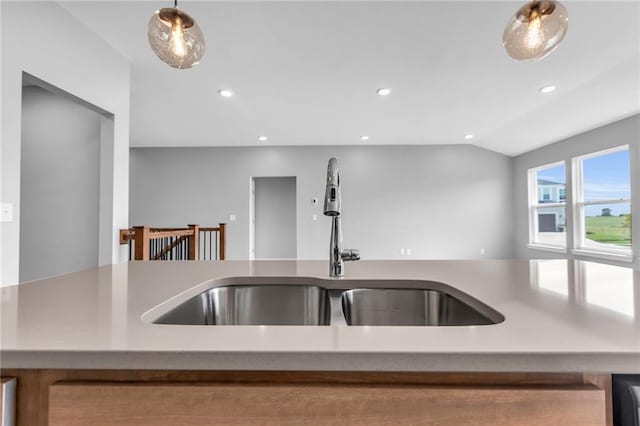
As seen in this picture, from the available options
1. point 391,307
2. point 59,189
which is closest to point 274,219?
point 59,189

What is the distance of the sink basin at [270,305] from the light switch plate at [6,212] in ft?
5.59

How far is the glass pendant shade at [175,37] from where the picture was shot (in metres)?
1.12

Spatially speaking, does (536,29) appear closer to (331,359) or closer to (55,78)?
(331,359)

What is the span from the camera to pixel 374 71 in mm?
3057

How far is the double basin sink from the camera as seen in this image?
2.97ft

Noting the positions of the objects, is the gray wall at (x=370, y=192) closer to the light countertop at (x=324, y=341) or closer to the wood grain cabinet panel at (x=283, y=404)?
the light countertop at (x=324, y=341)

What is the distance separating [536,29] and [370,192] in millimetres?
5140

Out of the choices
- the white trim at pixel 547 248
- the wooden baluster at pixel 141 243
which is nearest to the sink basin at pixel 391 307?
the wooden baluster at pixel 141 243

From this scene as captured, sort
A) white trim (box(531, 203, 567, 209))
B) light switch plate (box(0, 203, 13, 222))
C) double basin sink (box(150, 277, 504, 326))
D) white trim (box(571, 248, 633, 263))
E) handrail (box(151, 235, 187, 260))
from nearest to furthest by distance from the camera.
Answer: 1. double basin sink (box(150, 277, 504, 326))
2. light switch plate (box(0, 203, 13, 222))
3. handrail (box(151, 235, 187, 260))
4. white trim (box(571, 248, 633, 263))
5. white trim (box(531, 203, 567, 209))

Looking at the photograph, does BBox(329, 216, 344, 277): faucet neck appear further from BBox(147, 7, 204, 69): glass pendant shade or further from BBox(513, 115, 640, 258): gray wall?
BBox(513, 115, 640, 258): gray wall

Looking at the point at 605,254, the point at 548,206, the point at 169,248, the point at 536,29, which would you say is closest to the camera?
the point at 536,29

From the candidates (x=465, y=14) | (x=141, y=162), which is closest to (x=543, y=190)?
(x=465, y=14)

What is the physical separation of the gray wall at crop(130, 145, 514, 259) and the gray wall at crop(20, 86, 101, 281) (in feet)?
9.66

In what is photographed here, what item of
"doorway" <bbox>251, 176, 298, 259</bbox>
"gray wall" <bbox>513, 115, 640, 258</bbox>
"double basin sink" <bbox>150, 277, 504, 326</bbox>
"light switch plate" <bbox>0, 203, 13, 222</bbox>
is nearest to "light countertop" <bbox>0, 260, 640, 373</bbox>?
"double basin sink" <bbox>150, 277, 504, 326</bbox>
